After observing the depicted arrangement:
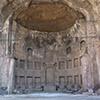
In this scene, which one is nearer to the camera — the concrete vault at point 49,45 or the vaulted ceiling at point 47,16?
the concrete vault at point 49,45

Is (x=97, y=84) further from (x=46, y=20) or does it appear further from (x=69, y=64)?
(x=46, y=20)

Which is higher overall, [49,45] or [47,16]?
[47,16]

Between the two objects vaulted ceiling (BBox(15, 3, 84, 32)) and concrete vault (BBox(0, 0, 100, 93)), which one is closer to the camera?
concrete vault (BBox(0, 0, 100, 93))

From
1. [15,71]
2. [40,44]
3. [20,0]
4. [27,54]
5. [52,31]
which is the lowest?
[15,71]

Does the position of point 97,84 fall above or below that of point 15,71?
below

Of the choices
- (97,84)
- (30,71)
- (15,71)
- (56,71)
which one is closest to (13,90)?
(15,71)

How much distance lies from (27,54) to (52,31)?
190 inches

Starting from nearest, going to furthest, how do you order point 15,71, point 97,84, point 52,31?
point 97,84 → point 15,71 → point 52,31

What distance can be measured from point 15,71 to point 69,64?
7253 millimetres

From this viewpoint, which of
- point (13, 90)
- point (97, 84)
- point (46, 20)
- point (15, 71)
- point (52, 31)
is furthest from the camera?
point (52, 31)

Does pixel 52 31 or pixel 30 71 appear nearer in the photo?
pixel 30 71

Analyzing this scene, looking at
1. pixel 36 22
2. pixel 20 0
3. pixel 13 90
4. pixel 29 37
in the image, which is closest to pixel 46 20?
pixel 36 22

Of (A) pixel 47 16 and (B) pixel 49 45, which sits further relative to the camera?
(B) pixel 49 45

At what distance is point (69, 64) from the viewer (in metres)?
24.1
